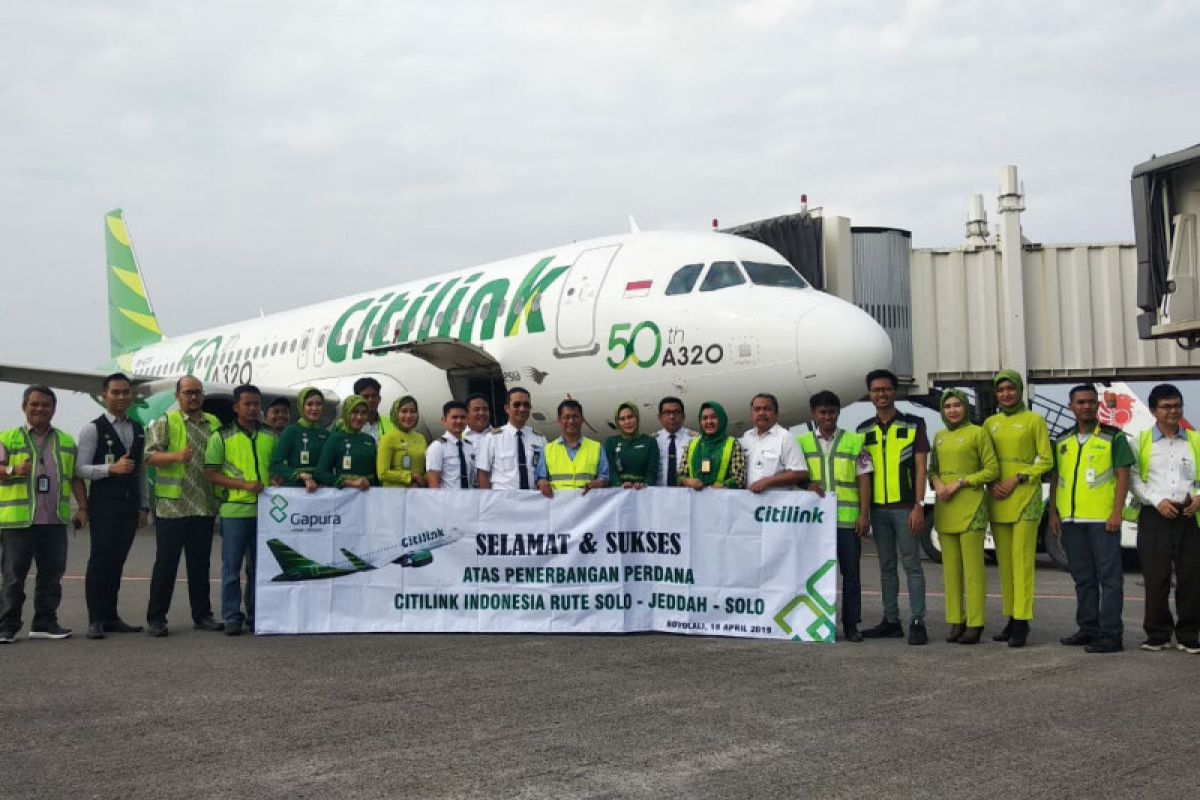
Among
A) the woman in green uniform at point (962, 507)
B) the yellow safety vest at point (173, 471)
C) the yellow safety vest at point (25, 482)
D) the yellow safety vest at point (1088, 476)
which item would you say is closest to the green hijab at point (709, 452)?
the woman in green uniform at point (962, 507)

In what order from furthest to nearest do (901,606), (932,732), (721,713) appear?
(901,606), (721,713), (932,732)

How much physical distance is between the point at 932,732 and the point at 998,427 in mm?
3330

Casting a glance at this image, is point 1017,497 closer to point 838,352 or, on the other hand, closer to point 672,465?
point 672,465

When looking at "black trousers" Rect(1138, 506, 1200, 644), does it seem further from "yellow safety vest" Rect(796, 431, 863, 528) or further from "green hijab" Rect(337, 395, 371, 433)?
"green hijab" Rect(337, 395, 371, 433)

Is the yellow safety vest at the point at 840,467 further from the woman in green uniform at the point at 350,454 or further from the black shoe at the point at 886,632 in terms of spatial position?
the woman in green uniform at the point at 350,454

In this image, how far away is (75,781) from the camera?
165 inches

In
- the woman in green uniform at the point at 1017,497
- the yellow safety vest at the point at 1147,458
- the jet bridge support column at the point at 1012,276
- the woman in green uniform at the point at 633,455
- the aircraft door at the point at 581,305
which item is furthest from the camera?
the jet bridge support column at the point at 1012,276

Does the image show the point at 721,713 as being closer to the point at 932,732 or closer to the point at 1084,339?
the point at 932,732

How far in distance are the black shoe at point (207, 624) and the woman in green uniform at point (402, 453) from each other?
1569mm

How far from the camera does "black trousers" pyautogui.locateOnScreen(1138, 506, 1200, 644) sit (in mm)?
7078

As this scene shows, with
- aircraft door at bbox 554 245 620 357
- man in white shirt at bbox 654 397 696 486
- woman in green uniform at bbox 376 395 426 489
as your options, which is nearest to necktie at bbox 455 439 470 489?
woman in green uniform at bbox 376 395 426 489

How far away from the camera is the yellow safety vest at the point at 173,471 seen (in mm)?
8250

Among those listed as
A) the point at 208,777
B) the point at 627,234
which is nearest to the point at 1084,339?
the point at 627,234

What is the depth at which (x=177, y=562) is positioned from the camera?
841 centimetres
